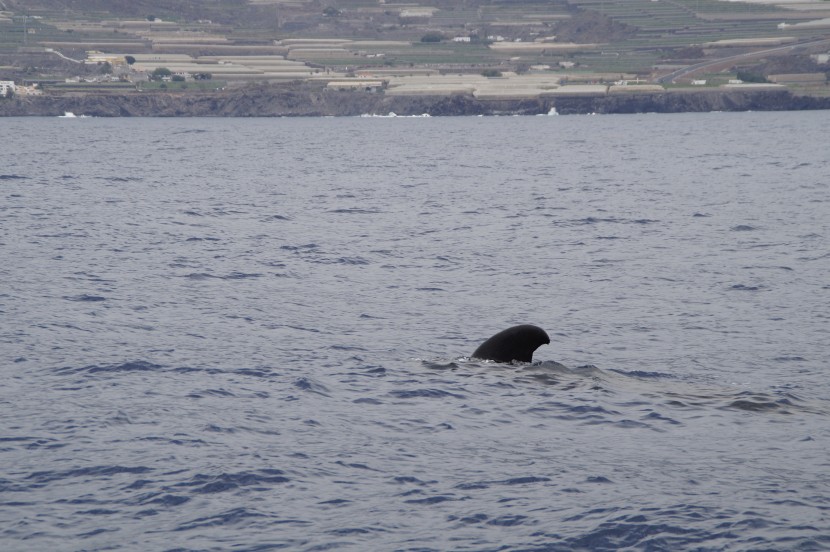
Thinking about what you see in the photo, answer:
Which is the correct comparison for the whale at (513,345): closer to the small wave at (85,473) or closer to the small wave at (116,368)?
the small wave at (116,368)

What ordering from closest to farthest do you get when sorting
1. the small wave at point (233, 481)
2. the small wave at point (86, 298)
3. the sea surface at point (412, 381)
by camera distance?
the sea surface at point (412, 381) < the small wave at point (233, 481) < the small wave at point (86, 298)

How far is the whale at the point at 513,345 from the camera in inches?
897

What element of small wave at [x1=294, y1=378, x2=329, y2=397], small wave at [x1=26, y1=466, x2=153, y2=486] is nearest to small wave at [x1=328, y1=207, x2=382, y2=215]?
small wave at [x1=294, y1=378, x2=329, y2=397]

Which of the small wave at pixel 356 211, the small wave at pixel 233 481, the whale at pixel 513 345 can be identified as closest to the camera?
the small wave at pixel 233 481

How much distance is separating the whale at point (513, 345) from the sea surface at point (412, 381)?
0.40 metres

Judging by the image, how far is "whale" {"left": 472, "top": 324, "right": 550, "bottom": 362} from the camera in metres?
22.8

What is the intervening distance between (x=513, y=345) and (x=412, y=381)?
244 centimetres

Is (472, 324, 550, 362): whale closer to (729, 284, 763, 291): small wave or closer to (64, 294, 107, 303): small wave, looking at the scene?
(729, 284, 763, 291): small wave

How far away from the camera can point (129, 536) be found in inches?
558

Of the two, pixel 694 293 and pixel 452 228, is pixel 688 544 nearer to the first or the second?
pixel 694 293

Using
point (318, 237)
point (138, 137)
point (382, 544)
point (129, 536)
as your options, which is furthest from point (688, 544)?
point (138, 137)

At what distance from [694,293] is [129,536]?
2299 centimetres

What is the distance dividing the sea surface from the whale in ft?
1.30

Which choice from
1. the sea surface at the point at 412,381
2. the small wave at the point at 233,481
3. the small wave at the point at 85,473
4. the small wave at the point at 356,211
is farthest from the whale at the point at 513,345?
the small wave at the point at 356,211
